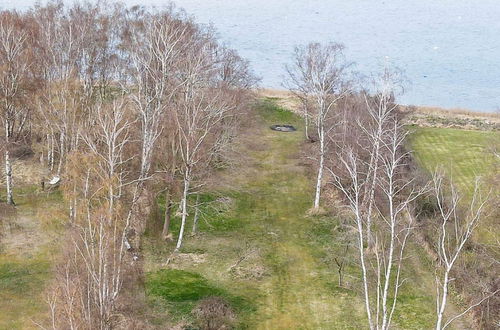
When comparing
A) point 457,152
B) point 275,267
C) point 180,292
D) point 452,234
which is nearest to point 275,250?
point 275,267

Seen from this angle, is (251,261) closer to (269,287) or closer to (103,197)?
(269,287)

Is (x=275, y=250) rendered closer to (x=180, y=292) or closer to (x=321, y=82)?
(x=180, y=292)

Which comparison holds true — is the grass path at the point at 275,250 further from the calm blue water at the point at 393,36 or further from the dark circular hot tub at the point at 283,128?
the calm blue water at the point at 393,36

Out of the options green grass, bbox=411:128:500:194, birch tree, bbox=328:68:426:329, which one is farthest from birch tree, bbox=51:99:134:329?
green grass, bbox=411:128:500:194

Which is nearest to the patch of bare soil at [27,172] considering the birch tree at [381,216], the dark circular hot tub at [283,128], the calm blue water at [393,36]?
the birch tree at [381,216]

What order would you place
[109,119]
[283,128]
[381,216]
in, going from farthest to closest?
[283,128]
[381,216]
[109,119]

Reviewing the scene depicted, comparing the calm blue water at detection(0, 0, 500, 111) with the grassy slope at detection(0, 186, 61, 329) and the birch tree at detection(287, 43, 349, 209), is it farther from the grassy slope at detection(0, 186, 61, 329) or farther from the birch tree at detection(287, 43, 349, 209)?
the grassy slope at detection(0, 186, 61, 329)

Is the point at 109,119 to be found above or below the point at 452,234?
above
